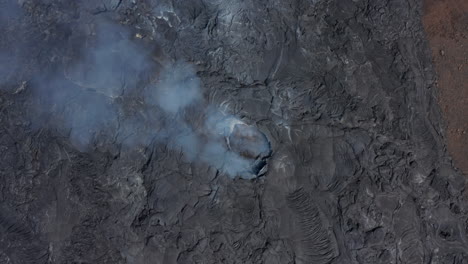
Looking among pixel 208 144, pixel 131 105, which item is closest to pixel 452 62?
pixel 208 144

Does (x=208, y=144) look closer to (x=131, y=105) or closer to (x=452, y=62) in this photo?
(x=131, y=105)

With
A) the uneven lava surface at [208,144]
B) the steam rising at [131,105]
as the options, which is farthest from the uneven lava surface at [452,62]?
the steam rising at [131,105]

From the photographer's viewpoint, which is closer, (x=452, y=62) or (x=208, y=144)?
(x=208, y=144)

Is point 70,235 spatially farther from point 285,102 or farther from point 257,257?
point 285,102

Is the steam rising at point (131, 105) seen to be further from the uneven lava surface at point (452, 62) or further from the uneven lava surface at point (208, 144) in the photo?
the uneven lava surface at point (452, 62)

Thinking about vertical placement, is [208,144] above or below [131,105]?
below

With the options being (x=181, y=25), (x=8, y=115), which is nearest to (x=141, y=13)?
(x=181, y=25)

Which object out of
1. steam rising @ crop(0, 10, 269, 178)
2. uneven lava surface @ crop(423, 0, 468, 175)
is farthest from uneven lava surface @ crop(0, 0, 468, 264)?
uneven lava surface @ crop(423, 0, 468, 175)
